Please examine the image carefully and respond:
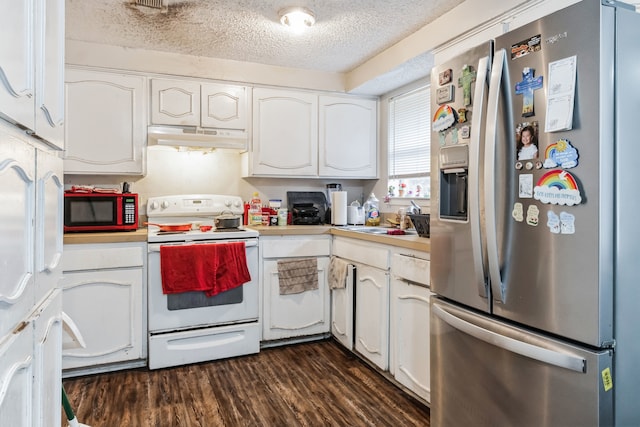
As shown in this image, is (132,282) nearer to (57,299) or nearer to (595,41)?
(57,299)

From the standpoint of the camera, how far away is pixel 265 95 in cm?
335

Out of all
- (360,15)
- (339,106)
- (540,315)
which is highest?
(360,15)

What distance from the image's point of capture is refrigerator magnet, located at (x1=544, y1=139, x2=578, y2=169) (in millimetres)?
1236

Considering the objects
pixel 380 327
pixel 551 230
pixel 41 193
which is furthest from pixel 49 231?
pixel 380 327

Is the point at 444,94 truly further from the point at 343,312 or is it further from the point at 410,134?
the point at 343,312

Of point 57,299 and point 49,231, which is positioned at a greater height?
point 49,231

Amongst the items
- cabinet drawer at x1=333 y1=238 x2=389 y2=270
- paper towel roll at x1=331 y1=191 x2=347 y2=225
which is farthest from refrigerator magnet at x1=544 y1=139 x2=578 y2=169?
paper towel roll at x1=331 y1=191 x2=347 y2=225

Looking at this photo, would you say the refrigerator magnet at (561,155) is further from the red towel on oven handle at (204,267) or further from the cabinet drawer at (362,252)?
the red towel on oven handle at (204,267)

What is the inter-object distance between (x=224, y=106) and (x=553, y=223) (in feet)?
8.44

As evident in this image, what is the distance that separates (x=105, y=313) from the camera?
2.63 metres

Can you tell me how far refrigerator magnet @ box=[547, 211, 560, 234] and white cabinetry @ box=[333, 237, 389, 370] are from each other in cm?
124

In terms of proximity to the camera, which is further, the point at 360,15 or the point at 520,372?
the point at 360,15

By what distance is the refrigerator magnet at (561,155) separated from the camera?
4.06ft

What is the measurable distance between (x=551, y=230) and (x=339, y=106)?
2.56m
